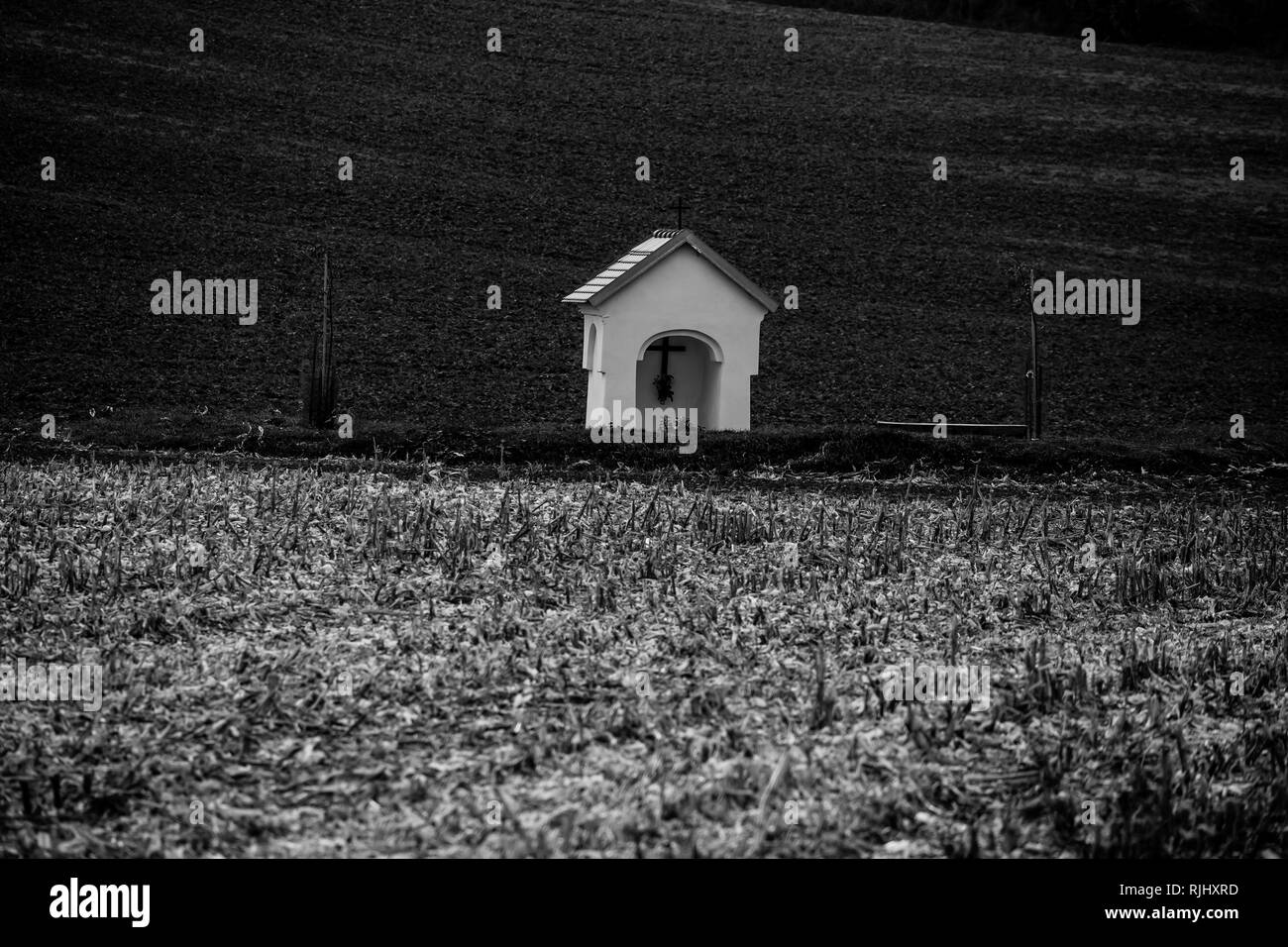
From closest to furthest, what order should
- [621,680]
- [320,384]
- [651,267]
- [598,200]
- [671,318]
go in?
[621,680] → [651,267] → [671,318] → [320,384] → [598,200]

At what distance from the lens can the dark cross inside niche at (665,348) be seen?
19734mm

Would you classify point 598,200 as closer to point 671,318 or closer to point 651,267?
point 671,318

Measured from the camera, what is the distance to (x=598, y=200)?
3791 centimetres

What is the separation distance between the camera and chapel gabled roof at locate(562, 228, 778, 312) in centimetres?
1842

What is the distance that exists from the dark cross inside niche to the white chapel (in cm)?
1

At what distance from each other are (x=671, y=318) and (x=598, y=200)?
1970cm

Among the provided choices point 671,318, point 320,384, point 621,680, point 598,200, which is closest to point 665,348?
point 671,318

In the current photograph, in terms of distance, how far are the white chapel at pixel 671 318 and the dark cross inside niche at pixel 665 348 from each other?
0.05ft

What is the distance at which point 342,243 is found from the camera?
111 ft

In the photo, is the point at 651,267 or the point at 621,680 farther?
the point at 651,267

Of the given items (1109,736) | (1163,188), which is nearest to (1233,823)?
(1109,736)

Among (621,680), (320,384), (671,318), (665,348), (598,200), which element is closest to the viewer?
(621,680)

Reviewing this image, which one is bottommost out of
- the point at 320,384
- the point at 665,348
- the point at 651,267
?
the point at 320,384

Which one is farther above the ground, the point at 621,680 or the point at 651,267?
the point at 651,267
